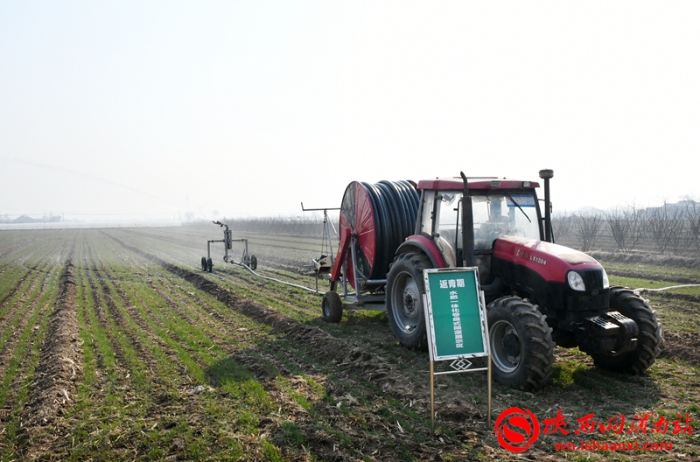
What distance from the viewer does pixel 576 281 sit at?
6.59m

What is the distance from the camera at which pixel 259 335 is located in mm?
10305

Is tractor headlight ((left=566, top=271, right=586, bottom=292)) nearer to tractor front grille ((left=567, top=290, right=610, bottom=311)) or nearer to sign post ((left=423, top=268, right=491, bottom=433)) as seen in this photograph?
tractor front grille ((left=567, top=290, right=610, bottom=311))

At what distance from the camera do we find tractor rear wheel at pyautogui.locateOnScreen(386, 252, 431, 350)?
822 cm

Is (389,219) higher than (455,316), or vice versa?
(389,219)

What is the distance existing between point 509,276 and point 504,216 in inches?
38.8

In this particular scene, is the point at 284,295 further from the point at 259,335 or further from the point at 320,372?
the point at 320,372

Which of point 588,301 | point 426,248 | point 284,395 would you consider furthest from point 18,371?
point 588,301

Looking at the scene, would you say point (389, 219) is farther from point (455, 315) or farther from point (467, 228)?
point (455, 315)

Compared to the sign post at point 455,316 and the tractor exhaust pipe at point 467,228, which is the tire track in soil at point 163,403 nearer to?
the sign post at point 455,316

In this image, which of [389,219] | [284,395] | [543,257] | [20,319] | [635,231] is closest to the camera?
[284,395]

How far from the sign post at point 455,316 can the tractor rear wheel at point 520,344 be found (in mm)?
665

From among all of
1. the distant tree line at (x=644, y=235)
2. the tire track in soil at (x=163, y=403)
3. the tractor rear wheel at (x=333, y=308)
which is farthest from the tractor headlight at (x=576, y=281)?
the distant tree line at (x=644, y=235)

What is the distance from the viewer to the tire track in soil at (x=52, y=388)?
18.6 ft

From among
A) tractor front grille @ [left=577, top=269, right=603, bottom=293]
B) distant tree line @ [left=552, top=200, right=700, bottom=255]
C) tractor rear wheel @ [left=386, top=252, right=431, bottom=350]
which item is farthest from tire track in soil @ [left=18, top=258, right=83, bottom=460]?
distant tree line @ [left=552, top=200, right=700, bottom=255]
